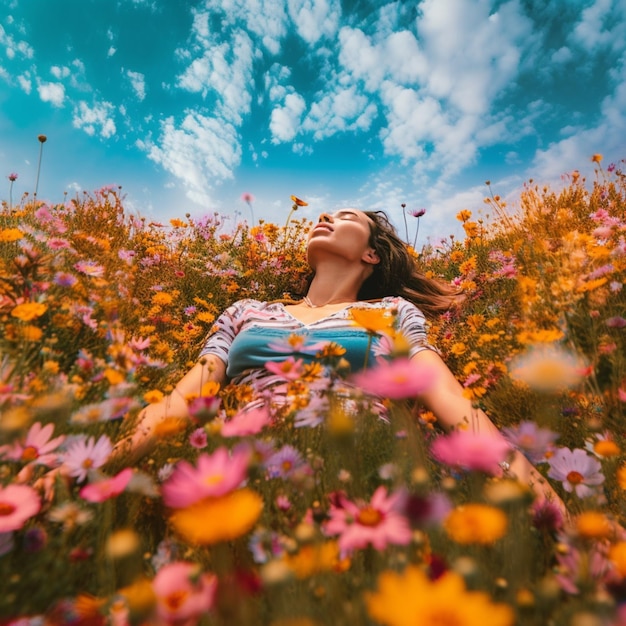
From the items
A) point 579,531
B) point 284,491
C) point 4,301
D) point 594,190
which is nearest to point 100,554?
point 284,491

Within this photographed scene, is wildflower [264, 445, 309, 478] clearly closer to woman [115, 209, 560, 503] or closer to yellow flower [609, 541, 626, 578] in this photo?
woman [115, 209, 560, 503]

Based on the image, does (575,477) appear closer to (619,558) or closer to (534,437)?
(534,437)

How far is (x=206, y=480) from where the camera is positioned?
1.64 feet

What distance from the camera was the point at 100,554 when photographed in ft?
2.23

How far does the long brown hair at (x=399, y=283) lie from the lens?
3.12 metres

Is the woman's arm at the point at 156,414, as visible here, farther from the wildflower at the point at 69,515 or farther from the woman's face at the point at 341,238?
the woman's face at the point at 341,238

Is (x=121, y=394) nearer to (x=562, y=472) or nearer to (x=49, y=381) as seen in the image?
(x=49, y=381)

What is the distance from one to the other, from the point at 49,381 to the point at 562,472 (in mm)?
1334

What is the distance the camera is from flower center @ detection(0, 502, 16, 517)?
661 millimetres

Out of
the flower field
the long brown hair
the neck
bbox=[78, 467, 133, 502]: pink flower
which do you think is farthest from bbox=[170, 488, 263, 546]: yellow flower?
the long brown hair

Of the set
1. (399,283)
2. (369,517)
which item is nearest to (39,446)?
(369,517)

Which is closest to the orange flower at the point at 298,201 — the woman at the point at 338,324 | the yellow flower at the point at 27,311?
the woman at the point at 338,324

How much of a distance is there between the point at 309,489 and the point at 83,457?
492mm

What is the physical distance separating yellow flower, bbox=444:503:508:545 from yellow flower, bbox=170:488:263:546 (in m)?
0.26
